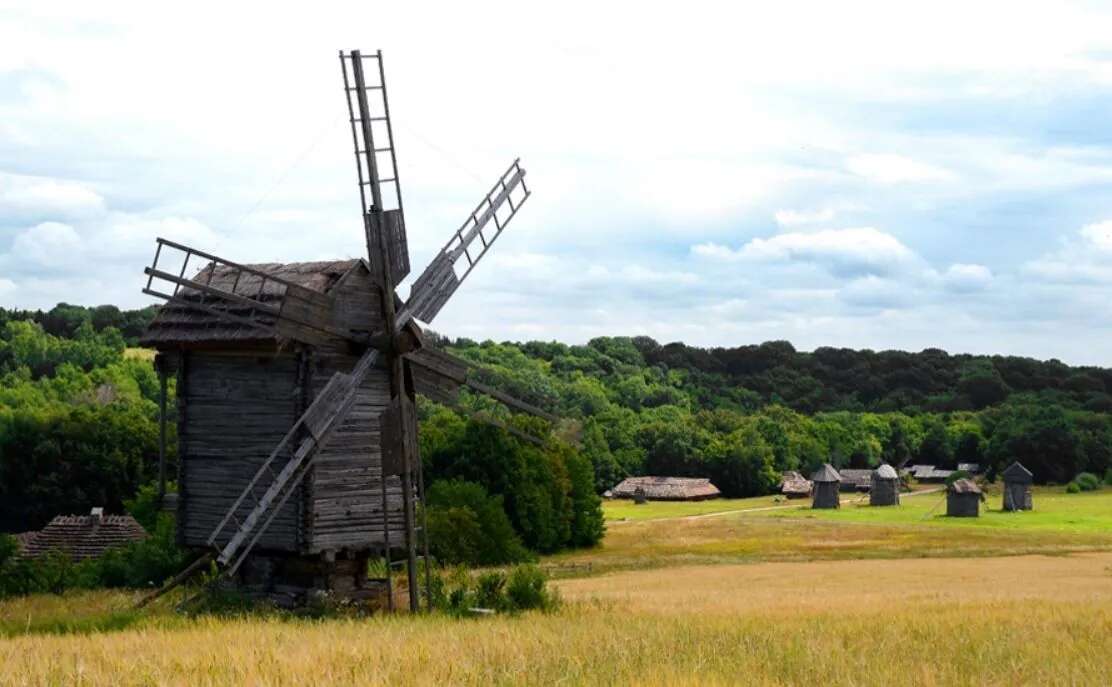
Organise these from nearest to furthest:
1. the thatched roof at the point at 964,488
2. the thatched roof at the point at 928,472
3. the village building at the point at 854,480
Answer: the thatched roof at the point at 964,488 < the village building at the point at 854,480 < the thatched roof at the point at 928,472

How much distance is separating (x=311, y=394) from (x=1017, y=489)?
3048 inches

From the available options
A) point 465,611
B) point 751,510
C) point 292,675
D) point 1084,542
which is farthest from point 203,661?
point 751,510

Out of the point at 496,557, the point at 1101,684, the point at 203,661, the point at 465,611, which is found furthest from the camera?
the point at 496,557

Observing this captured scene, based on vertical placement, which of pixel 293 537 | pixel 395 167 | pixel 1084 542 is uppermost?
pixel 395 167

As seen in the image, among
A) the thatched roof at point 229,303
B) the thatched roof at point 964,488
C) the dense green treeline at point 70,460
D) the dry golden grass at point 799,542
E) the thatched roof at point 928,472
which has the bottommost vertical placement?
the dry golden grass at point 799,542

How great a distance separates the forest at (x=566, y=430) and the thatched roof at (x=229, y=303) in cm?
399

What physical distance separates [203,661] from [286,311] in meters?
11.8

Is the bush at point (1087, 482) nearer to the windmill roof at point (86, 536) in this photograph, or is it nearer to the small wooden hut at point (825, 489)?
the small wooden hut at point (825, 489)

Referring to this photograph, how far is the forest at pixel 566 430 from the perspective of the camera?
65.4m

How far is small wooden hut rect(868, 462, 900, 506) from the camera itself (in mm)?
101750

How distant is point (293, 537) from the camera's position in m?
25.5

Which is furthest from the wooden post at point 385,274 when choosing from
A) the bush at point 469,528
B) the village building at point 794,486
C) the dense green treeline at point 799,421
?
the village building at point 794,486

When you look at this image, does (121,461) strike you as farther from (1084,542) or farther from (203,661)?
(203,661)

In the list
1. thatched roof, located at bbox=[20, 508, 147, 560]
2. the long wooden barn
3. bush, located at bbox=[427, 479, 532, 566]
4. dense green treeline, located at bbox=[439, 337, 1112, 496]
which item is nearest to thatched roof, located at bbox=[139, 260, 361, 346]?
the long wooden barn
